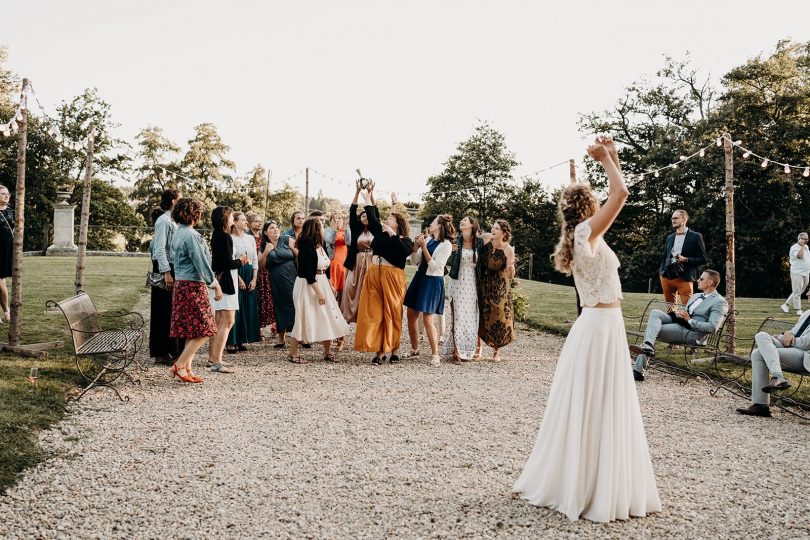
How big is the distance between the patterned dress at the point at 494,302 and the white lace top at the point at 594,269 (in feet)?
16.3

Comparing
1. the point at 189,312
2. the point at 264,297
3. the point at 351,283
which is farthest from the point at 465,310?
the point at 189,312

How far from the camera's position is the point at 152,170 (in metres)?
43.5

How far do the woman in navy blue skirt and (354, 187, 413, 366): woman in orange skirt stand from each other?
280 mm

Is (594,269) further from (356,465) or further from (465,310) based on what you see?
(465,310)

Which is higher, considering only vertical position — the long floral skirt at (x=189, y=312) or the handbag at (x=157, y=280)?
the handbag at (x=157, y=280)

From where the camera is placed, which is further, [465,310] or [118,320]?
[118,320]

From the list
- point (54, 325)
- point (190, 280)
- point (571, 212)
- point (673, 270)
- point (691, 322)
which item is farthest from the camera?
point (54, 325)

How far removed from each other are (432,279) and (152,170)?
1536 inches

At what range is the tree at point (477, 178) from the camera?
150ft

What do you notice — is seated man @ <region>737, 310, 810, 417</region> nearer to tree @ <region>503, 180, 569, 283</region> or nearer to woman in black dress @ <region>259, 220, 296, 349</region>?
woman in black dress @ <region>259, 220, 296, 349</region>

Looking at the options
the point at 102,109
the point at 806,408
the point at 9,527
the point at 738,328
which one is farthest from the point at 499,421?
the point at 102,109

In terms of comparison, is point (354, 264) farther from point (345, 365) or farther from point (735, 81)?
point (735, 81)

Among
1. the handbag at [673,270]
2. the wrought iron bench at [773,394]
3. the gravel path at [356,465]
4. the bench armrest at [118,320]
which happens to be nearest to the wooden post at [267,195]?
the bench armrest at [118,320]

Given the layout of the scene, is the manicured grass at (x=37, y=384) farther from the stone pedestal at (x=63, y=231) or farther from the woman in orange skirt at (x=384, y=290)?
the stone pedestal at (x=63, y=231)
